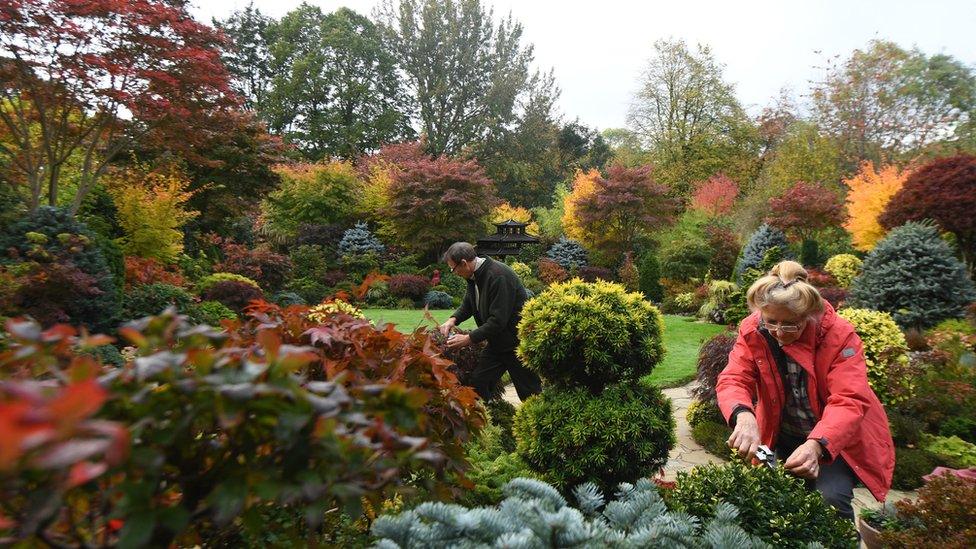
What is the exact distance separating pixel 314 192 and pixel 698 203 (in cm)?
1576

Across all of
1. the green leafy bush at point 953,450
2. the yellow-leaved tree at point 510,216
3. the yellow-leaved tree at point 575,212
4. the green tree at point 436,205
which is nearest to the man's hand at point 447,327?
the green leafy bush at point 953,450

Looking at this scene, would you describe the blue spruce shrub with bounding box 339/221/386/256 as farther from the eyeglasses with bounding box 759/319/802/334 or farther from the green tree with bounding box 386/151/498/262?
the eyeglasses with bounding box 759/319/802/334

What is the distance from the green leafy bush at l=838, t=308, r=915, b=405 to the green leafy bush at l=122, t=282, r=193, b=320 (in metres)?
9.07

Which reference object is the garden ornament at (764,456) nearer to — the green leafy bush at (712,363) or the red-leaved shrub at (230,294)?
the green leafy bush at (712,363)

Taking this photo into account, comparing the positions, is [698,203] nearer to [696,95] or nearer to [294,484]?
[696,95]

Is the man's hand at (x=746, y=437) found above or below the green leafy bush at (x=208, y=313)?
above

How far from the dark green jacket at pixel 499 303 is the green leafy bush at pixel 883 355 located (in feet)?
10.6

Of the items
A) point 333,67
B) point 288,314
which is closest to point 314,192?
point 333,67

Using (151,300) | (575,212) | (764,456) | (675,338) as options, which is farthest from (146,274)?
(575,212)

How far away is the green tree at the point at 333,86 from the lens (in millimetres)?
31266

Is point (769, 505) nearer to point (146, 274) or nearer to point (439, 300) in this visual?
point (146, 274)

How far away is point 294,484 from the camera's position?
34.9 inches

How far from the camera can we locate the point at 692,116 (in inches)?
1156

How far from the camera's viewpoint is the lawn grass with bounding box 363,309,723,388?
299 inches
